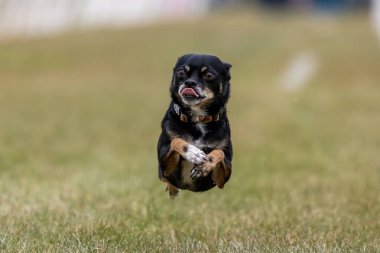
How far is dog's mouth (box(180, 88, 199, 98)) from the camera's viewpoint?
5.80 meters

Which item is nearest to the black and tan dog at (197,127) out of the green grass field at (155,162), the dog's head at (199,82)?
the dog's head at (199,82)

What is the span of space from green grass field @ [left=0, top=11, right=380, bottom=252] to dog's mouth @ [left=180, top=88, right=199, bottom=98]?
3.34ft

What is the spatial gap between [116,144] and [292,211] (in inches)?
235

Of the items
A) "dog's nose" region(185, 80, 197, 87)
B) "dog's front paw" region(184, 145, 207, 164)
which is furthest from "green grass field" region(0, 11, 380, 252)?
"dog's nose" region(185, 80, 197, 87)

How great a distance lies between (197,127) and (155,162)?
6.80 metres

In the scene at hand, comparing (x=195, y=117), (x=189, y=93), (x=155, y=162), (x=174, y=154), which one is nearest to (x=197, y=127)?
(x=195, y=117)

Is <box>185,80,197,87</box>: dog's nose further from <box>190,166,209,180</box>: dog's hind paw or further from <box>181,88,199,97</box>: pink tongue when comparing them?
<box>190,166,209,180</box>: dog's hind paw

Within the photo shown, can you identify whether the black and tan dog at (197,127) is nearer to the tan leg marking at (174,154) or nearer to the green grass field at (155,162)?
the tan leg marking at (174,154)

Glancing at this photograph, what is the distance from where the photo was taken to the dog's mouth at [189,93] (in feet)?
19.0

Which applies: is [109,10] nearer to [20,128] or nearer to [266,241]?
[20,128]

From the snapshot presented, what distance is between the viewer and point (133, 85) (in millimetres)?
25750

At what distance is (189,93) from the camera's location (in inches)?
229

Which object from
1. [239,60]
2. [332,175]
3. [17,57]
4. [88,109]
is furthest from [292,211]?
[239,60]

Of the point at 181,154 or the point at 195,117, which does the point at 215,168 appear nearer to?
the point at 181,154
